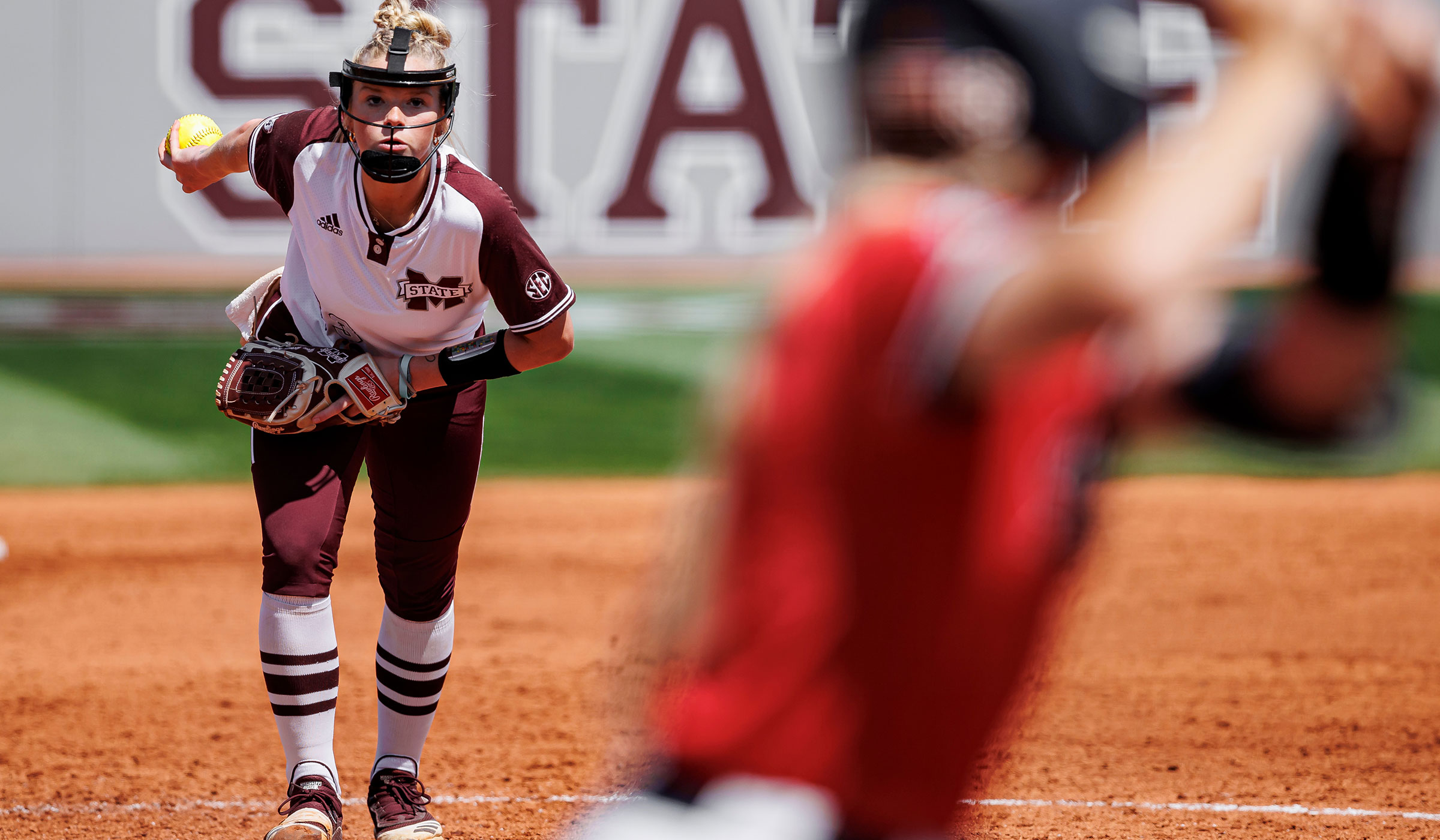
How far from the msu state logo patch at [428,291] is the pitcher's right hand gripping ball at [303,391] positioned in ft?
0.58

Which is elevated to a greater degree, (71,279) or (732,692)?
(732,692)

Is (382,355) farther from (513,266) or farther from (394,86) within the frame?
(394,86)

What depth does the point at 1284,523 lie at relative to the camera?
339 inches

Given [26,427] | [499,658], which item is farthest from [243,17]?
[499,658]

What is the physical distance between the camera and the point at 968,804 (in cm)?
404

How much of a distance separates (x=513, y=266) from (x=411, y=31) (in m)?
0.62

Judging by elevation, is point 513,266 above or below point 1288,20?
below

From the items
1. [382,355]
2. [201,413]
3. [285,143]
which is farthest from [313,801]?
[201,413]

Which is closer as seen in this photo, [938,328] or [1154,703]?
[938,328]

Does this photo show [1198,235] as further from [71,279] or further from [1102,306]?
[71,279]

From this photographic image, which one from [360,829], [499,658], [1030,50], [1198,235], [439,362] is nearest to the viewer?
[1198,235]

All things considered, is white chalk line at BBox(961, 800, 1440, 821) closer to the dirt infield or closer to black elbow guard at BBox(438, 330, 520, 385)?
the dirt infield

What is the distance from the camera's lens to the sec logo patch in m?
3.51

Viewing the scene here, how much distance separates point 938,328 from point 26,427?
385 inches
